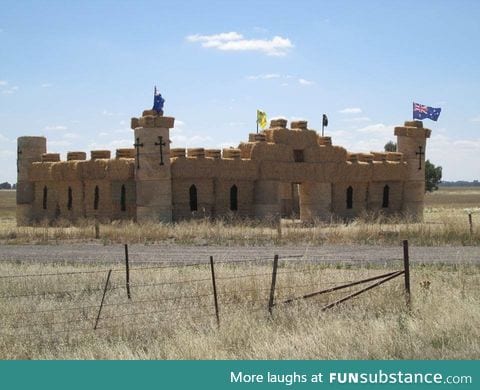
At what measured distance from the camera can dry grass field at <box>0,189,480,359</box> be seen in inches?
392

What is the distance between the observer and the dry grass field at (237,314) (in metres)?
9.95

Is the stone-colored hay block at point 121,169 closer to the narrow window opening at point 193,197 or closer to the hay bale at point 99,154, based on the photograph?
the hay bale at point 99,154

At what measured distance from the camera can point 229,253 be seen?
22.3 m

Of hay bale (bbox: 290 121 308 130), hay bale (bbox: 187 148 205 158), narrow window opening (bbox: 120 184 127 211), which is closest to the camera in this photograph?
hay bale (bbox: 187 148 205 158)

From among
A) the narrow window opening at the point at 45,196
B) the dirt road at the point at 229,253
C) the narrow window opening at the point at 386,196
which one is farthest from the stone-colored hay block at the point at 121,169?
the narrow window opening at the point at 386,196

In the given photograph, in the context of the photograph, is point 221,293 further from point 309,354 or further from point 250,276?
point 309,354

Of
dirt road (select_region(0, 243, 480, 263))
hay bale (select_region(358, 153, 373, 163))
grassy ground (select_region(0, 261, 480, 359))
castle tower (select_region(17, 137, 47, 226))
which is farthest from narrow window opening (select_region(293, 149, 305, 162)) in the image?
grassy ground (select_region(0, 261, 480, 359))

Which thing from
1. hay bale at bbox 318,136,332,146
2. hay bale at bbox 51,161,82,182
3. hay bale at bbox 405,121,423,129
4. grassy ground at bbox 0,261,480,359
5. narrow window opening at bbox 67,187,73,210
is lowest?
grassy ground at bbox 0,261,480,359

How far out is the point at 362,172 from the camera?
35.7 metres

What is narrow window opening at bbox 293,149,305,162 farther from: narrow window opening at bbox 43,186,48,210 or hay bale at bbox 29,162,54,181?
narrow window opening at bbox 43,186,48,210

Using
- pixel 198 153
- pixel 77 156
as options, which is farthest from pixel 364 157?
pixel 77 156

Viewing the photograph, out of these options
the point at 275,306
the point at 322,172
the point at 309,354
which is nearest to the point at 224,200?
the point at 322,172

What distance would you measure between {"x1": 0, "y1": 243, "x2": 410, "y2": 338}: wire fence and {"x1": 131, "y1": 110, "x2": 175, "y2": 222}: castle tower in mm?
12823

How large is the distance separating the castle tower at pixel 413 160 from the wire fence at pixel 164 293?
20144 mm
